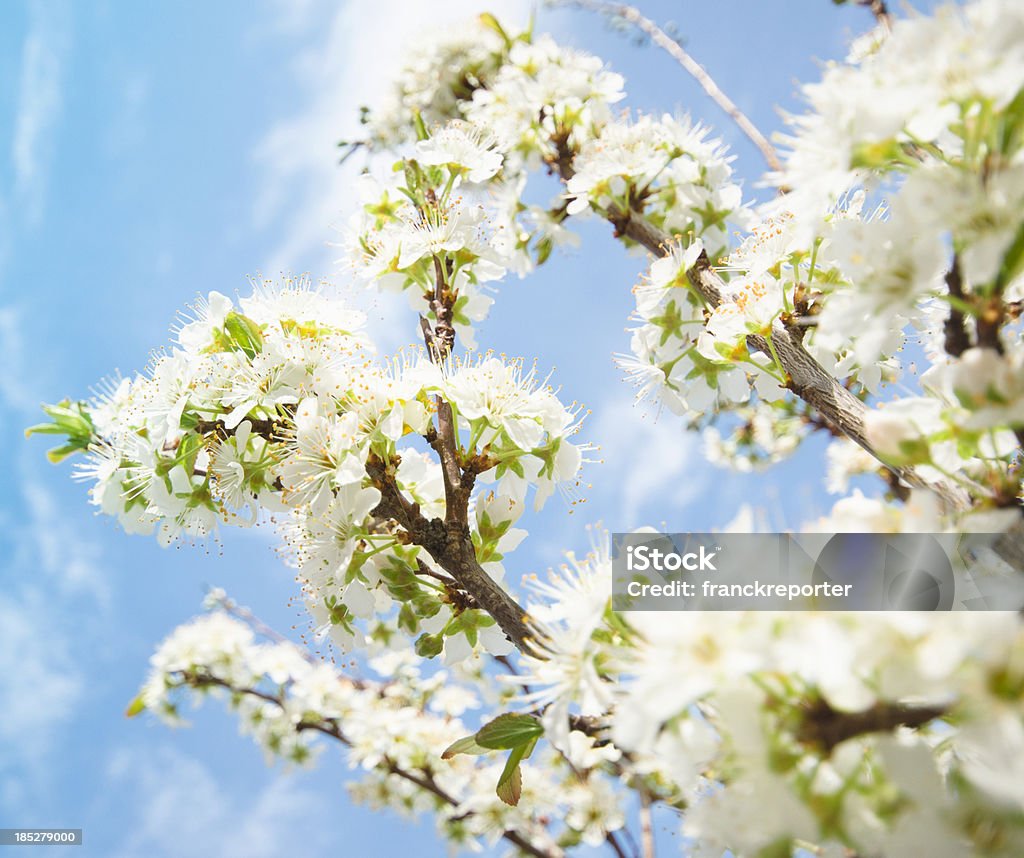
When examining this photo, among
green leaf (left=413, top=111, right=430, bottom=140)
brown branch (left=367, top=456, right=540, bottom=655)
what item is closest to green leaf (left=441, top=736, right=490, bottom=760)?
brown branch (left=367, top=456, right=540, bottom=655)

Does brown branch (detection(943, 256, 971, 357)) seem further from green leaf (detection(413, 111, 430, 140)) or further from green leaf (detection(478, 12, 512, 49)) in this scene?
green leaf (detection(478, 12, 512, 49))

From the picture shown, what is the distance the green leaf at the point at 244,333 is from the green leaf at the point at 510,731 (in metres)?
1.24

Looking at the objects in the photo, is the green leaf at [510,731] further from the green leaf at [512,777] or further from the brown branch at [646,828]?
the brown branch at [646,828]

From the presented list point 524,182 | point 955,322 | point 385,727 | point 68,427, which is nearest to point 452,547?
point 955,322

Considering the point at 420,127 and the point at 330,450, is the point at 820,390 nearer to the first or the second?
the point at 330,450

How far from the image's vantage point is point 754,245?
228cm

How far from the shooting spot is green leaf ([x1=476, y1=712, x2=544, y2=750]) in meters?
1.57

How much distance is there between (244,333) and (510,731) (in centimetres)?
134

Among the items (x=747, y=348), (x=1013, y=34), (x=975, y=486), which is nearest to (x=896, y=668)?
(x=975, y=486)

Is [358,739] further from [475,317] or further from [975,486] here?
[975,486]

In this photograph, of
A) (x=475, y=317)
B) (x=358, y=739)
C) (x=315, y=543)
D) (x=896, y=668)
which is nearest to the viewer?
(x=896, y=668)

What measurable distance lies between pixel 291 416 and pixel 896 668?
1648mm

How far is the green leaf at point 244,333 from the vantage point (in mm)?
2004

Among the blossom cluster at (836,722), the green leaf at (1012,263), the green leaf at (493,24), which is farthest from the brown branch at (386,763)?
the green leaf at (493,24)
